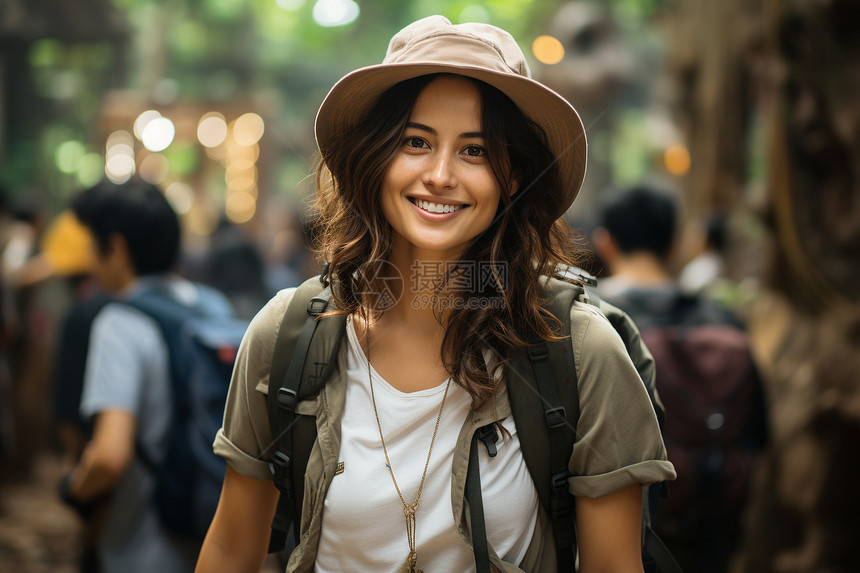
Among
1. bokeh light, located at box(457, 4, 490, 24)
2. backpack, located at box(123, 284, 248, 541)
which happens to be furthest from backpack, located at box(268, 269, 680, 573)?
bokeh light, located at box(457, 4, 490, 24)

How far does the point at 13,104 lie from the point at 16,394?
21.2 ft

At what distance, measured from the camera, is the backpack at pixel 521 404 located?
1570 millimetres

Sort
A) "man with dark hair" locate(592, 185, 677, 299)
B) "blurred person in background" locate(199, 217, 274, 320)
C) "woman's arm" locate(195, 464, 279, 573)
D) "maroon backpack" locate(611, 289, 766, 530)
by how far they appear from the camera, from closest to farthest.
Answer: "woman's arm" locate(195, 464, 279, 573), "maroon backpack" locate(611, 289, 766, 530), "man with dark hair" locate(592, 185, 677, 299), "blurred person in background" locate(199, 217, 274, 320)

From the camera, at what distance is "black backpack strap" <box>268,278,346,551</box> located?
1.64 m

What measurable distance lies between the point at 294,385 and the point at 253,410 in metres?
0.13

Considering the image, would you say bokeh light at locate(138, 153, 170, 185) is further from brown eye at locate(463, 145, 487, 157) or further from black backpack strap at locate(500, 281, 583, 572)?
black backpack strap at locate(500, 281, 583, 572)

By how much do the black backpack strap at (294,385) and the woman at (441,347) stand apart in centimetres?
4

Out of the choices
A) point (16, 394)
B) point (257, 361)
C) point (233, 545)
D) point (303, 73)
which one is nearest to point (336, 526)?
point (233, 545)

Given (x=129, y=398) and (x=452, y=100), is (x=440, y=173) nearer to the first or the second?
(x=452, y=100)

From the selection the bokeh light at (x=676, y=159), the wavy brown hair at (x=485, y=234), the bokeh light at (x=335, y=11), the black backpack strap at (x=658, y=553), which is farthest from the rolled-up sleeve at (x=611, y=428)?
the bokeh light at (x=676, y=159)

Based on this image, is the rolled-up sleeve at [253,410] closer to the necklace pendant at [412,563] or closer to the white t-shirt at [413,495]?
the white t-shirt at [413,495]

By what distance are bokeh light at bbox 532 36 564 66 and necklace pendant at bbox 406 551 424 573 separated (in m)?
11.6

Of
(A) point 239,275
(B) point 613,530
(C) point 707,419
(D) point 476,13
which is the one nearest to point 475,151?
(B) point 613,530

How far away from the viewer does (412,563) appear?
62.5 inches
